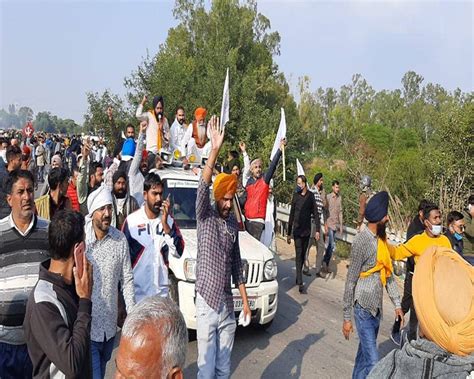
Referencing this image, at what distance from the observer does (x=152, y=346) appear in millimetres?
1812

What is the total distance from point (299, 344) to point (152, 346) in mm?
5018

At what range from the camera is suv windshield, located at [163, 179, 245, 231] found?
701 cm

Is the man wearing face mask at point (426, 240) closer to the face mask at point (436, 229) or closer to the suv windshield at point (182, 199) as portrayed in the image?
the face mask at point (436, 229)

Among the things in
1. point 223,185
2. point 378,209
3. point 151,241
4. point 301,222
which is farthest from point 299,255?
point 223,185

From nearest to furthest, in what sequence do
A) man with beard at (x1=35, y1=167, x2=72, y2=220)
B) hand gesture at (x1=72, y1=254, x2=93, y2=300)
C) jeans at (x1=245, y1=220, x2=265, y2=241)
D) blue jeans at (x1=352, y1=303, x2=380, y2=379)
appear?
hand gesture at (x1=72, y1=254, x2=93, y2=300) → blue jeans at (x1=352, y1=303, x2=380, y2=379) → man with beard at (x1=35, y1=167, x2=72, y2=220) → jeans at (x1=245, y1=220, x2=265, y2=241)

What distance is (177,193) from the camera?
7141 mm

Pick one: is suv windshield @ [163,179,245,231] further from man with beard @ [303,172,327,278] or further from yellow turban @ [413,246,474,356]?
yellow turban @ [413,246,474,356]

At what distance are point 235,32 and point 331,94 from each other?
50.9 m

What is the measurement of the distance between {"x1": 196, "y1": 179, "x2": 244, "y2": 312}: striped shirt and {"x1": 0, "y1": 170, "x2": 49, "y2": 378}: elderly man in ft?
3.95

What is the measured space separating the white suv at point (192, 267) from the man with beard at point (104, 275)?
2016mm

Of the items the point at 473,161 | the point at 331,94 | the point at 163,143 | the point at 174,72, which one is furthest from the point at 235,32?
the point at 331,94

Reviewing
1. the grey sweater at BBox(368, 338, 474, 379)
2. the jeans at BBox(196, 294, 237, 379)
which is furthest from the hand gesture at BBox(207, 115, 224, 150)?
the grey sweater at BBox(368, 338, 474, 379)

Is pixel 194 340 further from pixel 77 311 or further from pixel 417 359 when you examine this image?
pixel 417 359

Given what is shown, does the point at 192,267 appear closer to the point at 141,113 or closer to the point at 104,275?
the point at 104,275
